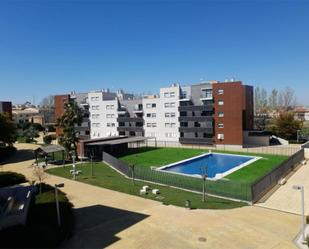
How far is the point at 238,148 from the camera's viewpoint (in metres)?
48.2

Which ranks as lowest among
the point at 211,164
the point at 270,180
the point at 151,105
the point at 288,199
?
the point at 211,164

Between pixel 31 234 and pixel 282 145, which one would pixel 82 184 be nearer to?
pixel 31 234

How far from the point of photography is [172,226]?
48.6ft

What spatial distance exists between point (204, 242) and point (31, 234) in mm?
8176

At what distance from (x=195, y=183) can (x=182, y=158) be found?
56.8 feet

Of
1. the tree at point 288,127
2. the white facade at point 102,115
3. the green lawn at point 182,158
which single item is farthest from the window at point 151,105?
Answer: the tree at point 288,127

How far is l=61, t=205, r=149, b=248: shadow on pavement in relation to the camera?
12908 millimetres

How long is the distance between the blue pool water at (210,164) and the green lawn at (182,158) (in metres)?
2.02

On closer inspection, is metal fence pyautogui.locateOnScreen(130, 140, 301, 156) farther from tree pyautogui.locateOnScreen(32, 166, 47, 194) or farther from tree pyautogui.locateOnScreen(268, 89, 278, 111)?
tree pyautogui.locateOnScreen(268, 89, 278, 111)

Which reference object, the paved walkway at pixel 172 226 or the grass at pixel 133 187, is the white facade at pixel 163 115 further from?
the paved walkway at pixel 172 226

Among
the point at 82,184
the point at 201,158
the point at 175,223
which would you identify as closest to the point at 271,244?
the point at 175,223

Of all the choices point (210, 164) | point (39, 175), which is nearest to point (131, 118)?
point (210, 164)

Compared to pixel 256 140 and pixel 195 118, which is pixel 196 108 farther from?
pixel 256 140

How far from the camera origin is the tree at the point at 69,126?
37000 millimetres
